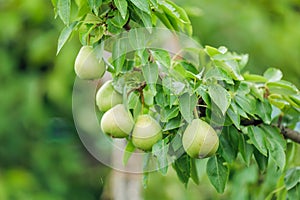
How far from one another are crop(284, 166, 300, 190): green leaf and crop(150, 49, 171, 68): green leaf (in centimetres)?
29

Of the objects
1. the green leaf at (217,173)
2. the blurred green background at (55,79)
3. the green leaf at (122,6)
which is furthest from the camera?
the blurred green background at (55,79)

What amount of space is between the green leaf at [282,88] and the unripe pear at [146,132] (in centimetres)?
21

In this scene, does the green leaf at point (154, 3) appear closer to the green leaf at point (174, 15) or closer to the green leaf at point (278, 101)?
the green leaf at point (174, 15)

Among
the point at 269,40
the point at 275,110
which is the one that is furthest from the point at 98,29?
the point at 269,40

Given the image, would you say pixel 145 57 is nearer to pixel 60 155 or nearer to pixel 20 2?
pixel 20 2

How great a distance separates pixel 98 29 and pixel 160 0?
3.9 inches

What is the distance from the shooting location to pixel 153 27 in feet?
3.22

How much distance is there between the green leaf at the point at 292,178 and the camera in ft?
3.59

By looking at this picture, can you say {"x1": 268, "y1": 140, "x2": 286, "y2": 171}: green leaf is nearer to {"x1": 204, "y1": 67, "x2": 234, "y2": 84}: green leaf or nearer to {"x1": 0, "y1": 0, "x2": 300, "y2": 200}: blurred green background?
{"x1": 204, "y1": 67, "x2": 234, "y2": 84}: green leaf

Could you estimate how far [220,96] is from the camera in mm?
898

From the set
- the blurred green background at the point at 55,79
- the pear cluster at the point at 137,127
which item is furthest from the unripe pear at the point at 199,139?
the blurred green background at the point at 55,79

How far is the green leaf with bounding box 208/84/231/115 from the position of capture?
89cm

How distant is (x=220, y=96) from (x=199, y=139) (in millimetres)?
55

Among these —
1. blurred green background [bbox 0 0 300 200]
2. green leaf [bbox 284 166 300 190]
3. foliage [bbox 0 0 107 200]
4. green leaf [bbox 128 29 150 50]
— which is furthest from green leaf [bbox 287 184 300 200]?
foliage [bbox 0 0 107 200]
